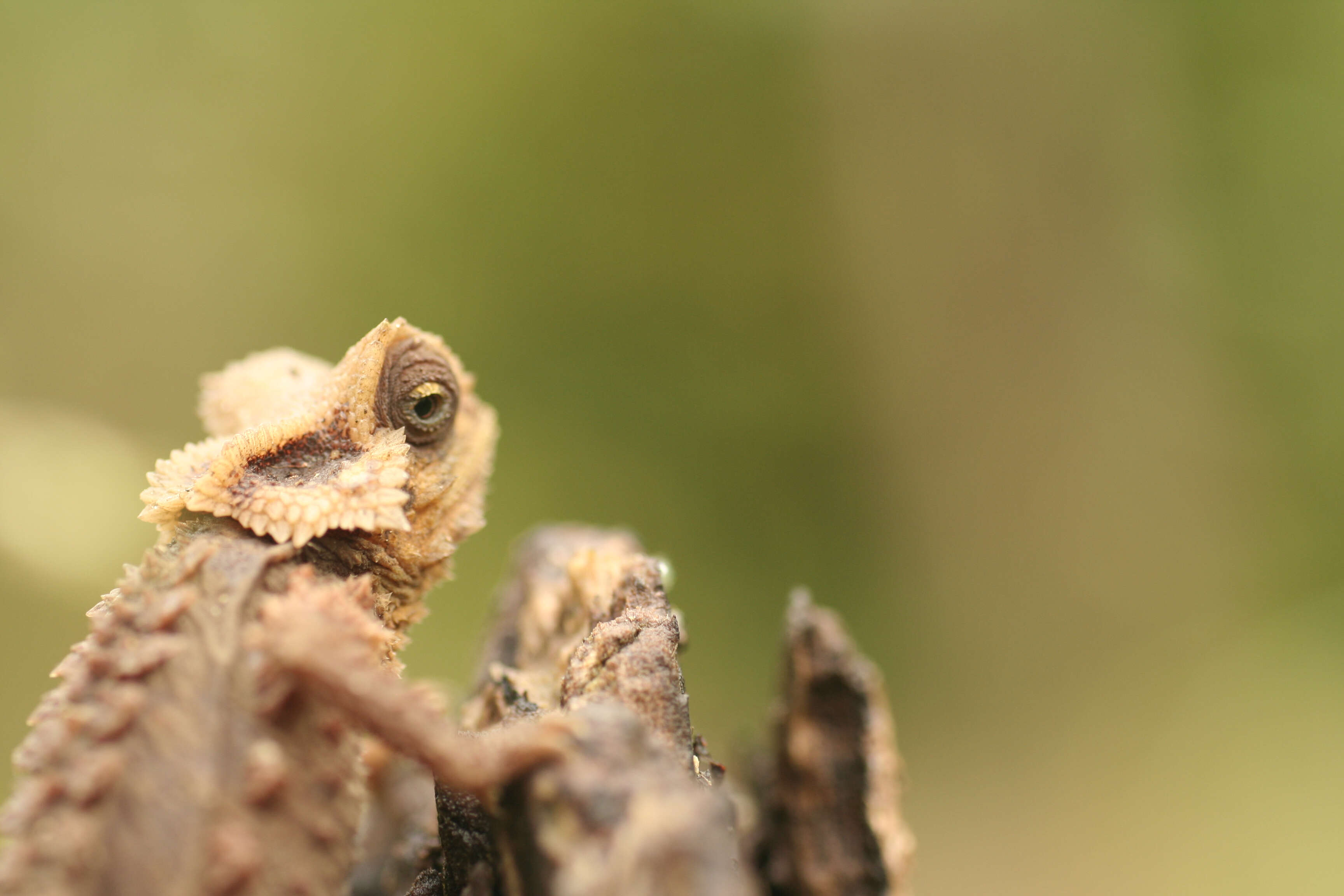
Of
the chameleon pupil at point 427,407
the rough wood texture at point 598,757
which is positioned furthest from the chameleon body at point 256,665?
the rough wood texture at point 598,757

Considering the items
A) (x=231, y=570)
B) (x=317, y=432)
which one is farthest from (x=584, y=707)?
(x=317, y=432)

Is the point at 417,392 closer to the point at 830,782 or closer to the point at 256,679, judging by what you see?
the point at 256,679

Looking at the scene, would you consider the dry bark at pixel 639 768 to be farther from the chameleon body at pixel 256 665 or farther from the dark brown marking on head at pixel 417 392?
the dark brown marking on head at pixel 417 392

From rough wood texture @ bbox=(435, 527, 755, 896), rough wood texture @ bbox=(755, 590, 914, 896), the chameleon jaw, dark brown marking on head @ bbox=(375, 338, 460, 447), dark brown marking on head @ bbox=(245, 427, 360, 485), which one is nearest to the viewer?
rough wood texture @ bbox=(435, 527, 755, 896)

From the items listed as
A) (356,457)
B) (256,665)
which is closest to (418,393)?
(356,457)

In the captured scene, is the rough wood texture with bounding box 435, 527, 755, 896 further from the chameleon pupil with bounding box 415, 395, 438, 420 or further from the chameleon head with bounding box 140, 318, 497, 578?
the chameleon pupil with bounding box 415, 395, 438, 420

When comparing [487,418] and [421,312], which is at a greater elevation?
[421,312]

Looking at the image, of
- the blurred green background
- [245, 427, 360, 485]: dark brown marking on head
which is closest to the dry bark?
[245, 427, 360, 485]: dark brown marking on head

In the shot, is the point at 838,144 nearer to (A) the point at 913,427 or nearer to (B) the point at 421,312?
(A) the point at 913,427
